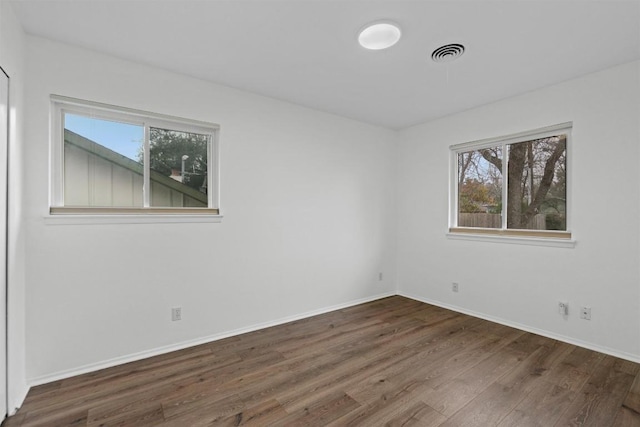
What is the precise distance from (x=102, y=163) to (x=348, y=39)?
7.32 ft

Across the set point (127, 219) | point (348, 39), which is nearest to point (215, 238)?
point (127, 219)

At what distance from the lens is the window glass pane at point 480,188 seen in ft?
11.8

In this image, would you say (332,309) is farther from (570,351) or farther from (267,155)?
(570,351)

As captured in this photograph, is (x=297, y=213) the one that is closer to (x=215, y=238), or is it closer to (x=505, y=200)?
(x=215, y=238)

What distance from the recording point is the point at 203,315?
2.87 m

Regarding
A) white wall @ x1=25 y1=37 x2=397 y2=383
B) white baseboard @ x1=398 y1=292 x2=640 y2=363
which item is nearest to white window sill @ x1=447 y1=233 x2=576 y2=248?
white baseboard @ x1=398 y1=292 x2=640 y2=363

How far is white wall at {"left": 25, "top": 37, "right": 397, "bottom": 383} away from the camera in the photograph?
2205mm

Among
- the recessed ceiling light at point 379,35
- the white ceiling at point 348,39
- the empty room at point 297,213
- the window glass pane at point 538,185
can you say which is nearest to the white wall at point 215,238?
the empty room at point 297,213

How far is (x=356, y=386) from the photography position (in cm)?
215

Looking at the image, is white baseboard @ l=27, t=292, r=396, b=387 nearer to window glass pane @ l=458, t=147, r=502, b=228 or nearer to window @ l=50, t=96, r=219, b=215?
window @ l=50, t=96, r=219, b=215

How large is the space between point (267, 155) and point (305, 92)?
77 centimetres

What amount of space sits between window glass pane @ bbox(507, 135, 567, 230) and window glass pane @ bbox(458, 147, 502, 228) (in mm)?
137

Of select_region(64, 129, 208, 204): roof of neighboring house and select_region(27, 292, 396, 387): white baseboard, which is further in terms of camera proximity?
select_region(64, 129, 208, 204): roof of neighboring house

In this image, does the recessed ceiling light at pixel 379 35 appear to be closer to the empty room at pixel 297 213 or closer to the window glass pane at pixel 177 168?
the empty room at pixel 297 213
